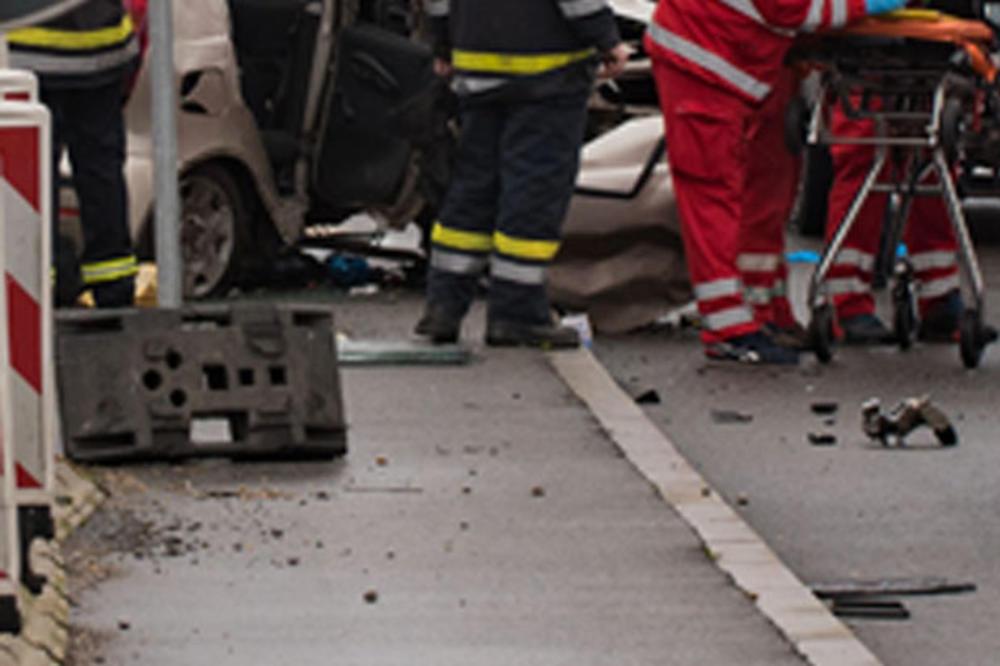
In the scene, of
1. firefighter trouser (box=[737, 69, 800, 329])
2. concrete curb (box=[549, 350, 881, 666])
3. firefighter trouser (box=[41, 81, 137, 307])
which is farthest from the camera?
firefighter trouser (box=[737, 69, 800, 329])

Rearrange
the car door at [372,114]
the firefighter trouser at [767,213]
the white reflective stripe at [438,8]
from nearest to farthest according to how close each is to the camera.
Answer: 1. the white reflective stripe at [438,8]
2. the firefighter trouser at [767,213]
3. the car door at [372,114]

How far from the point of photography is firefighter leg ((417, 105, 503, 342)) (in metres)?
11.4

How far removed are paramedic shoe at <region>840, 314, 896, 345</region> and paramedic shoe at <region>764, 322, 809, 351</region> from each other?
7.5 inches

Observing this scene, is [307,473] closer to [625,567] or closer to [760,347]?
[625,567]

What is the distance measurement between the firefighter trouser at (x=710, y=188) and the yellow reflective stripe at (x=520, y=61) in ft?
1.66

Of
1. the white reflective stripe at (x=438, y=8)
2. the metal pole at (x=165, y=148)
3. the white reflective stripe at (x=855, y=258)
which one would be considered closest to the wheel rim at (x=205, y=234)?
the white reflective stripe at (x=438, y=8)

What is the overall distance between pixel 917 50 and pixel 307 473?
427cm

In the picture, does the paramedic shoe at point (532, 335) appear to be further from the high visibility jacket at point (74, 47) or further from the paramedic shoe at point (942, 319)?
the paramedic shoe at point (942, 319)

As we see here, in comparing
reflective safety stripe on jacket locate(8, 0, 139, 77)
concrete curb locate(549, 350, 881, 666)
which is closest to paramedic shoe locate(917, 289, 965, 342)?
concrete curb locate(549, 350, 881, 666)

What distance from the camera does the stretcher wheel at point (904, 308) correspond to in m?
12.1

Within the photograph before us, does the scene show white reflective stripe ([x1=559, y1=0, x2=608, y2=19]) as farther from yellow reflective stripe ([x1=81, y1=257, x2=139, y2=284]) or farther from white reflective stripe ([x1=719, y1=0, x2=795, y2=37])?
yellow reflective stripe ([x1=81, y1=257, x2=139, y2=284])

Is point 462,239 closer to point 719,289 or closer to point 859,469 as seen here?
point 719,289

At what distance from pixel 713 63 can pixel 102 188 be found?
2389mm

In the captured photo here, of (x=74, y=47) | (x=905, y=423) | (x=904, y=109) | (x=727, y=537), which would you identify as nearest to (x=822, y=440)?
(x=905, y=423)
